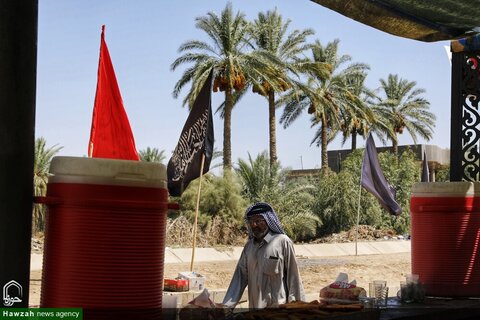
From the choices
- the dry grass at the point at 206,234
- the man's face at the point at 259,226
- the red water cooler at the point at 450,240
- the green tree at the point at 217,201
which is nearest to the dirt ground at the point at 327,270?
the dry grass at the point at 206,234

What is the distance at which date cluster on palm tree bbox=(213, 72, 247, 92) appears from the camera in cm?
2895

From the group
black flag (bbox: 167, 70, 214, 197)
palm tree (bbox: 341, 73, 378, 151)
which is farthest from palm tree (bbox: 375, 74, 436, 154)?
black flag (bbox: 167, 70, 214, 197)

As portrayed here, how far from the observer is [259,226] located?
5.20m

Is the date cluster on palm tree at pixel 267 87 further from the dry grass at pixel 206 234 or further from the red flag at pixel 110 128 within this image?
the red flag at pixel 110 128

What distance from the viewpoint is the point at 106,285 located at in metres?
2.67

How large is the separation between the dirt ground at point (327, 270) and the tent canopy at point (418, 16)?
1090cm

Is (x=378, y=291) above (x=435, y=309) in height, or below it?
above

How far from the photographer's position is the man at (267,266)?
5109mm

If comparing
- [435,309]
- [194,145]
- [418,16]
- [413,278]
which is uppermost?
[418,16]

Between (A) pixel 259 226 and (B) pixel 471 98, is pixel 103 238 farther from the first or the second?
(B) pixel 471 98

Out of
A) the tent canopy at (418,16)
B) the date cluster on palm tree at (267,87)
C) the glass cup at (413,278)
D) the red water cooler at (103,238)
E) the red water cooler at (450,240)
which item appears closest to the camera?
the red water cooler at (103,238)

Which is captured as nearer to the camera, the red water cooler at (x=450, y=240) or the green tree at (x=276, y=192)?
the red water cooler at (x=450, y=240)

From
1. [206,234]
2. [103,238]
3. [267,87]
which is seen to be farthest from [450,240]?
[267,87]

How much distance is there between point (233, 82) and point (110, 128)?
24.7 m
